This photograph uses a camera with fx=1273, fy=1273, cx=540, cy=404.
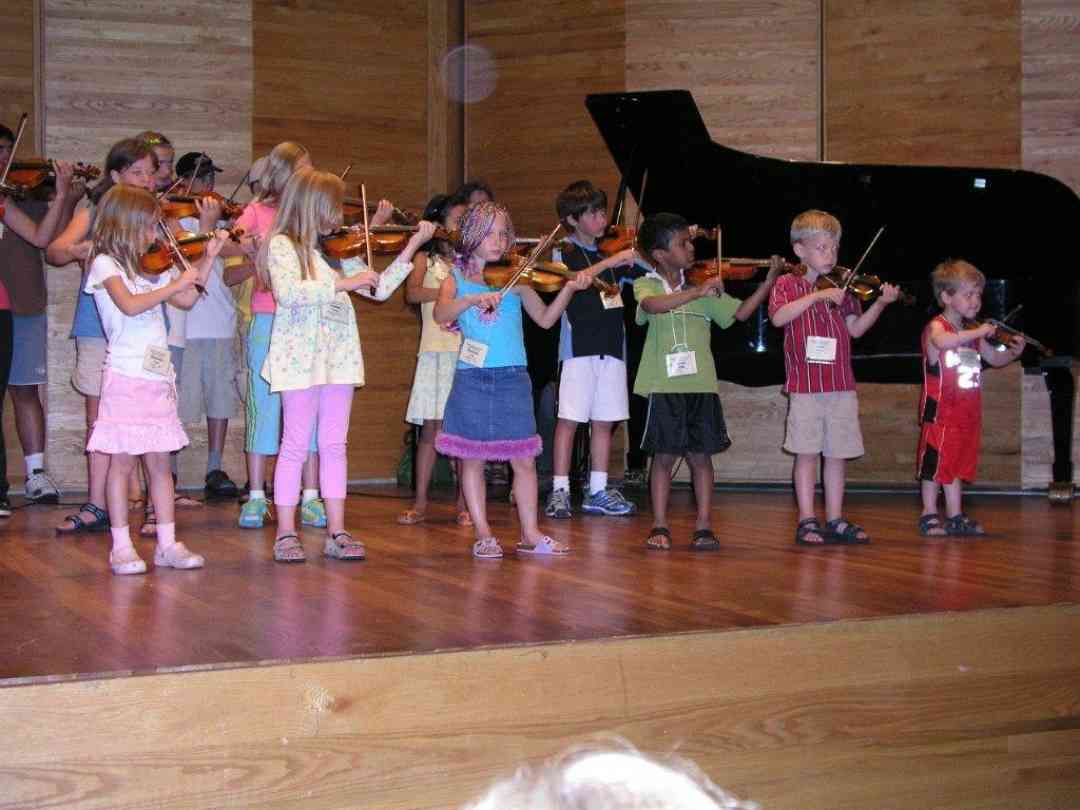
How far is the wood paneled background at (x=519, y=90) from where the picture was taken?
733 centimetres

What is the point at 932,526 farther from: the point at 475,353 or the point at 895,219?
the point at 475,353

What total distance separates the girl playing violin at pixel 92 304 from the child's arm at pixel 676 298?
6.11 ft

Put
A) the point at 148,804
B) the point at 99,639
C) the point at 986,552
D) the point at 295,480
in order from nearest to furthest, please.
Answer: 1. the point at 148,804
2. the point at 99,639
3. the point at 295,480
4. the point at 986,552

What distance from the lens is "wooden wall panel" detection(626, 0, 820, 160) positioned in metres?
7.86

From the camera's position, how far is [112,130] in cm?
732

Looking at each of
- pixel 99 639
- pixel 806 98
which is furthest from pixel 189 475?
pixel 99 639

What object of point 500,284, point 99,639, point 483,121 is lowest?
point 99,639

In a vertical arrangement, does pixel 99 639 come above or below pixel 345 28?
below

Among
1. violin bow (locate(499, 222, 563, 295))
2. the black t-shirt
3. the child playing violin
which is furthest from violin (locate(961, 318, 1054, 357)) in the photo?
violin bow (locate(499, 222, 563, 295))

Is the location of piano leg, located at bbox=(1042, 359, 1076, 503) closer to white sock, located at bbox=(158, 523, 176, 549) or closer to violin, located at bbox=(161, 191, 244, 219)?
violin, located at bbox=(161, 191, 244, 219)

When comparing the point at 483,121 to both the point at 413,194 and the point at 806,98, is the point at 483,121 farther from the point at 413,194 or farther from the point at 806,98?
the point at 806,98

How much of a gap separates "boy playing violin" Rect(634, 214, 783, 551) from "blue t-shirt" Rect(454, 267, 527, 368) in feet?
1.86

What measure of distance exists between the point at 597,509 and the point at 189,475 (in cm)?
300

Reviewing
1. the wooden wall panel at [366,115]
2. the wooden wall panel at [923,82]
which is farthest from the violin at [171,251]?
the wooden wall panel at [923,82]
